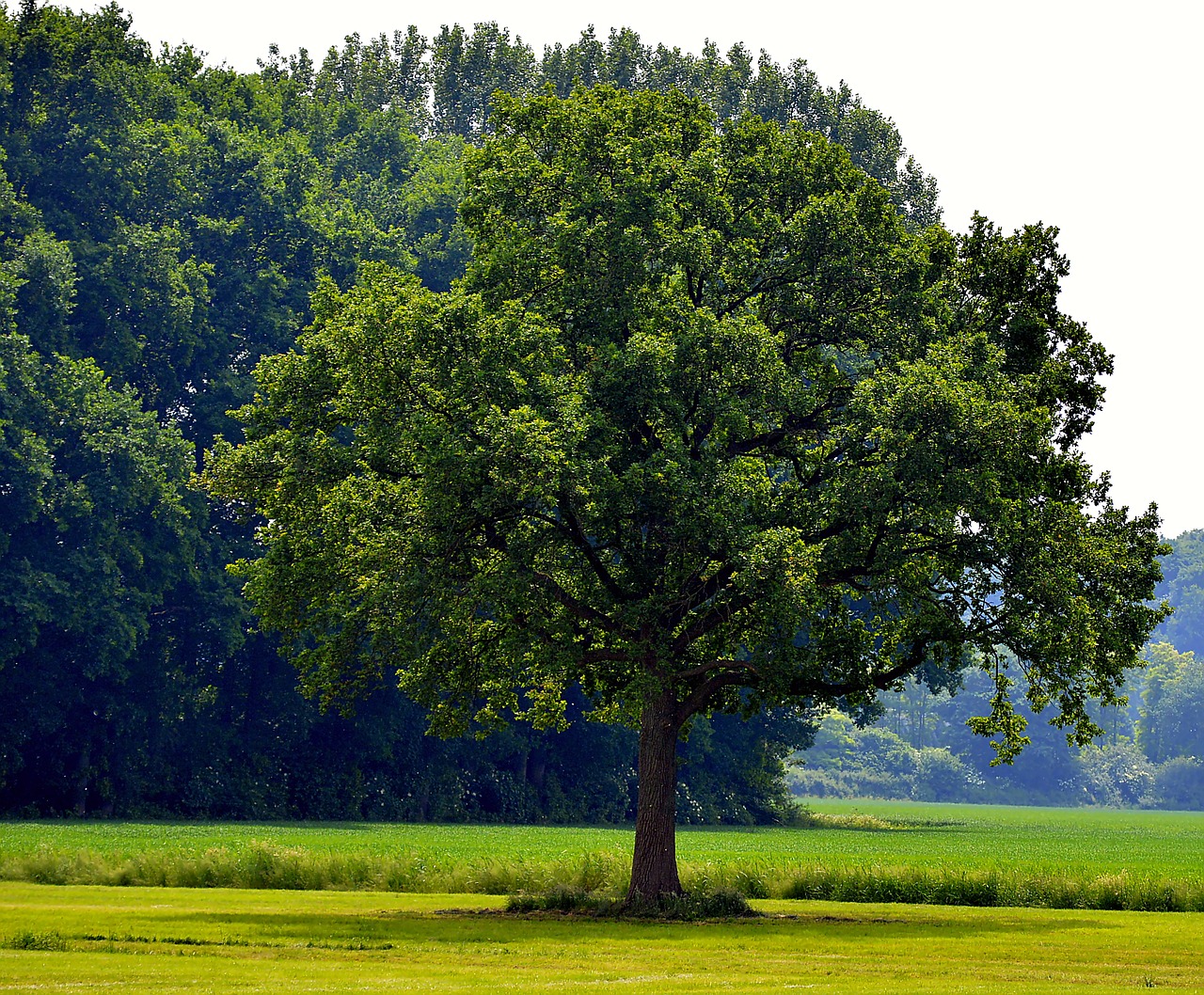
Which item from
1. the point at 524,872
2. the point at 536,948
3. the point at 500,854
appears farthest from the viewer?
the point at 500,854

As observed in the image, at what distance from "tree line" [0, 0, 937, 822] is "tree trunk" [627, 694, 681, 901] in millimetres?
29423

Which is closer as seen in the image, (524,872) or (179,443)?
(524,872)

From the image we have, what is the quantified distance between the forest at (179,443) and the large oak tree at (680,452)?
2617 centimetres

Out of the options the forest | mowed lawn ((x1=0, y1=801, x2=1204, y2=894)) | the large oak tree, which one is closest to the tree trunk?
the large oak tree

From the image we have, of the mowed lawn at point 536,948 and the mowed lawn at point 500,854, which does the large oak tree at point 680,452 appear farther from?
the mowed lawn at point 500,854

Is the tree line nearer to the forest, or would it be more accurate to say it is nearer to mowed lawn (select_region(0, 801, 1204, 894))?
the forest

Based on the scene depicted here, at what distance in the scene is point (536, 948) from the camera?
24.2 meters

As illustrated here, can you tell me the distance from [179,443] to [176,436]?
294 mm

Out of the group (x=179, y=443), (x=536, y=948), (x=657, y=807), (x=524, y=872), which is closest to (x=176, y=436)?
(x=179, y=443)

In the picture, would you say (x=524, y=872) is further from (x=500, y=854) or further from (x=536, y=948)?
(x=536, y=948)

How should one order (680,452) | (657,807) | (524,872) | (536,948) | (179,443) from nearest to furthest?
(536,948) → (680,452) → (657,807) → (524,872) → (179,443)

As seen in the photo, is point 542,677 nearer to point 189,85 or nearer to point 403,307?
point 403,307

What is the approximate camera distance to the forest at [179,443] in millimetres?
59531

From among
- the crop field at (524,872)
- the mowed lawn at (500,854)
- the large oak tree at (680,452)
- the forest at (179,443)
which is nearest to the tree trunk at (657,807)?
the large oak tree at (680,452)
